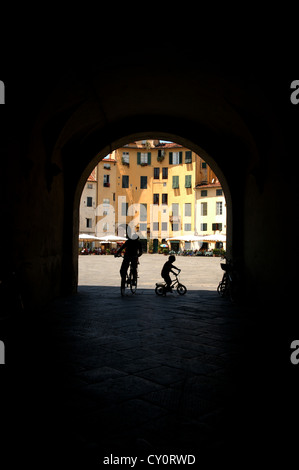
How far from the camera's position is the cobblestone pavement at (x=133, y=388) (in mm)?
2066

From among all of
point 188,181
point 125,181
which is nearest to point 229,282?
point 188,181

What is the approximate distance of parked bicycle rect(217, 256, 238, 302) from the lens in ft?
26.4

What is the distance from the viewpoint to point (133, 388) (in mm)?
2885

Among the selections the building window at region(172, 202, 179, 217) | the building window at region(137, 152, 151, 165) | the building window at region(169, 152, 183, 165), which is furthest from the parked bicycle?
the building window at region(137, 152, 151, 165)

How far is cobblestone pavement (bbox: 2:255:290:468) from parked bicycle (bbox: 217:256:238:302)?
91.2 inches

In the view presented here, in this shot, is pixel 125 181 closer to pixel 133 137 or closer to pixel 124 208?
→ pixel 124 208

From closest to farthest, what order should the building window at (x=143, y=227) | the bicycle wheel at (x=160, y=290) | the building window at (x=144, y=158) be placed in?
the bicycle wheel at (x=160, y=290), the building window at (x=143, y=227), the building window at (x=144, y=158)

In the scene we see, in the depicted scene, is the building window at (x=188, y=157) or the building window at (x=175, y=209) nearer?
the building window at (x=188, y=157)

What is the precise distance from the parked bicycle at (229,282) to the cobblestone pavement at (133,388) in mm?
2315

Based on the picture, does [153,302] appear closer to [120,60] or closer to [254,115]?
[254,115]

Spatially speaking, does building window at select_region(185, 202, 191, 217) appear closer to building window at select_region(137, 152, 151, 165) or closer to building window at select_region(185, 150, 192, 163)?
building window at select_region(185, 150, 192, 163)

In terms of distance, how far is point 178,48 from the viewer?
516 cm

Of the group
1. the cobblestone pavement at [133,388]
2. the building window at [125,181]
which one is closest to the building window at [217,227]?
the building window at [125,181]

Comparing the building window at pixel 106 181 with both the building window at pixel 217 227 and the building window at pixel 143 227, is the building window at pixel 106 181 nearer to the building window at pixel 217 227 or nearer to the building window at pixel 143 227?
the building window at pixel 143 227
